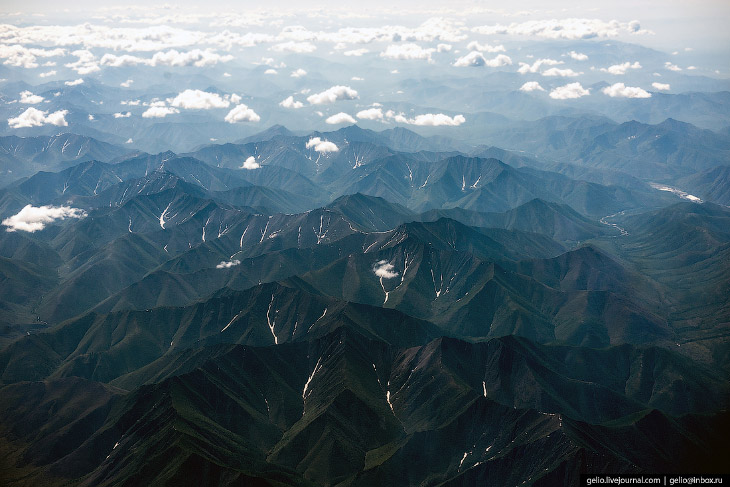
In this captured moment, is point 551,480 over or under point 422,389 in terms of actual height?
over

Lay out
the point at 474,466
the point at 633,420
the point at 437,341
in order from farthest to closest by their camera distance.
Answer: the point at 437,341, the point at 633,420, the point at 474,466

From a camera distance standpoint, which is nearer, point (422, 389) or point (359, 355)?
point (422, 389)

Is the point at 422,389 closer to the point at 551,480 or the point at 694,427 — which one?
the point at 551,480

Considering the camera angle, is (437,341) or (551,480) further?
(437,341)

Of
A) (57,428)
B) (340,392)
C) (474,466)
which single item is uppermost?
(474,466)

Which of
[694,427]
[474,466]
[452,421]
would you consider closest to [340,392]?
[452,421]

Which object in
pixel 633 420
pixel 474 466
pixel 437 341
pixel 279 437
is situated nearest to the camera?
pixel 474 466

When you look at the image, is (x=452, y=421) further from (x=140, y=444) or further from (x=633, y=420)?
(x=140, y=444)

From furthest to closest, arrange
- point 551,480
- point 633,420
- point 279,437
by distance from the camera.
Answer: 1. point 279,437
2. point 633,420
3. point 551,480

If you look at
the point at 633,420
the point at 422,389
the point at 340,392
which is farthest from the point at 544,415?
the point at 340,392
